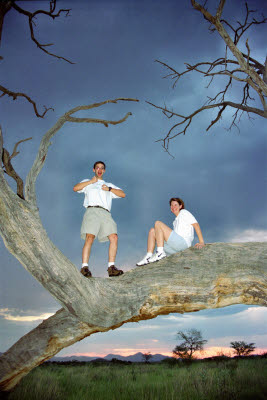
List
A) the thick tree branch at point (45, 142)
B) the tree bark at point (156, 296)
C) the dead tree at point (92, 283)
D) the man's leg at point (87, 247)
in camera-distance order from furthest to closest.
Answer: the man's leg at point (87, 247) → the tree bark at point (156, 296) → the thick tree branch at point (45, 142) → the dead tree at point (92, 283)

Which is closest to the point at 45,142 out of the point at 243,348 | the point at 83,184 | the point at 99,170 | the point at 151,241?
the point at 83,184

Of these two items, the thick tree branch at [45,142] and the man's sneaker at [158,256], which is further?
the man's sneaker at [158,256]

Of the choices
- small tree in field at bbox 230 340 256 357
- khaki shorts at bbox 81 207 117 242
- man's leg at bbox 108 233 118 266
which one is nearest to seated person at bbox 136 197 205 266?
man's leg at bbox 108 233 118 266

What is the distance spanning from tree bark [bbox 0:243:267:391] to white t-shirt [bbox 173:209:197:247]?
396 millimetres

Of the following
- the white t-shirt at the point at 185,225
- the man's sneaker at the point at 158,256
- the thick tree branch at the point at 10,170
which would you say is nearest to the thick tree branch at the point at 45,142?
the thick tree branch at the point at 10,170

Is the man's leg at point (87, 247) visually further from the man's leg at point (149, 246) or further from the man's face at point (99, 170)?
the man's face at point (99, 170)

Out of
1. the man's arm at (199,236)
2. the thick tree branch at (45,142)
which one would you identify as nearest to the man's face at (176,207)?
the man's arm at (199,236)

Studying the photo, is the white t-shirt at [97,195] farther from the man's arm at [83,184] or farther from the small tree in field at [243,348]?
the small tree in field at [243,348]

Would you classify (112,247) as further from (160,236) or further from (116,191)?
(116,191)

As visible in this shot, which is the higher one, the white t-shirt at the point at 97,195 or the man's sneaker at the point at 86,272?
the white t-shirt at the point at 97,195

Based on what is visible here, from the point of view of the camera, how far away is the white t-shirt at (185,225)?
18.2 feet

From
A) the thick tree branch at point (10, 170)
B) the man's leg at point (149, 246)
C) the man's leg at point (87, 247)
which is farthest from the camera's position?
the man's leg at point (149, 246)

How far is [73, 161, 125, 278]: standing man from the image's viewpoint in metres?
5.56

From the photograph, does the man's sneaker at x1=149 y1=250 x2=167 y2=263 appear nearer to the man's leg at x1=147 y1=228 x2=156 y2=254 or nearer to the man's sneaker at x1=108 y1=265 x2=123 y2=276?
the man's leg at x1=147 y1=228 x2=156 y2=254
